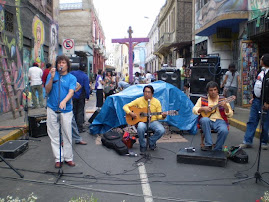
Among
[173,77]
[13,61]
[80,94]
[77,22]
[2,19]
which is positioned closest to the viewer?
[80,94]

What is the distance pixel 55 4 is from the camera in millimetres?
17156

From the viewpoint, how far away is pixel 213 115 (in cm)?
561

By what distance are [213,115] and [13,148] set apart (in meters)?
3.98

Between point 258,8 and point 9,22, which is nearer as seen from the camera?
point 9,22

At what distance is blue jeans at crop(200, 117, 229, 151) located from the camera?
5.29 m

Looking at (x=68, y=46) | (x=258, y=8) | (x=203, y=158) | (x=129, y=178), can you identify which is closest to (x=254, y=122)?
(x=203, y=158)

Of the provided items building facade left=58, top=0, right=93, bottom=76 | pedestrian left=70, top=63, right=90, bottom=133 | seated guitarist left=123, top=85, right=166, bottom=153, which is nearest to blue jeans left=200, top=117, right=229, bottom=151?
seated guitarist left=123, top=85, right=166, bottom=153

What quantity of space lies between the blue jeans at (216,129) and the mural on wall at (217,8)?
7923 mm

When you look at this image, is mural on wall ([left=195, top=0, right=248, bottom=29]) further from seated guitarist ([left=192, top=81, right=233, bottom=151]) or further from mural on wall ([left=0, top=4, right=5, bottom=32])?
mural on wall ([left=0, top=4, right=5, bottom=32])

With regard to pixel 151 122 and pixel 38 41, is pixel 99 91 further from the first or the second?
pixel 151 122

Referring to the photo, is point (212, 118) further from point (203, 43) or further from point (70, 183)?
point (203, 43)

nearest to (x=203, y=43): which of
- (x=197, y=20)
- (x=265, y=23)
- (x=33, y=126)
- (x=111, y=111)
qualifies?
(x=197, y=20)

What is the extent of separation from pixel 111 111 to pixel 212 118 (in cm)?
272

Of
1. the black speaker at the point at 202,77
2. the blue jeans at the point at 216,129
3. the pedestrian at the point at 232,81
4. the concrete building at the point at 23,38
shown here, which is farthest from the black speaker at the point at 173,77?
the blue jeans at the point at 216,129
